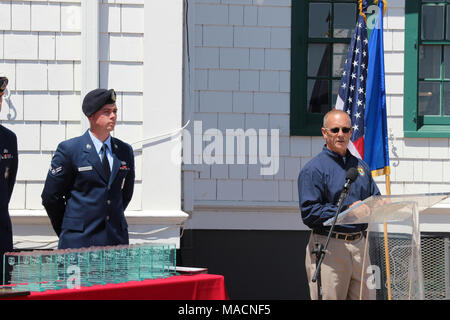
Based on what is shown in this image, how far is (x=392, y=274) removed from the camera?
4680 mm

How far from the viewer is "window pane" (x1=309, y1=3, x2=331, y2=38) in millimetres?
8695

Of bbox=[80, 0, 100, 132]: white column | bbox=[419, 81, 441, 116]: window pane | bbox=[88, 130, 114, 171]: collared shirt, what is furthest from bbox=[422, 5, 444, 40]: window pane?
bbox=[88, 130, 114, 171]: collared shirt

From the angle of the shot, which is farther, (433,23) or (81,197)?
(433,23)

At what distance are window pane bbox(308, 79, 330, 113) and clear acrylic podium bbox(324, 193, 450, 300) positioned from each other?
150 inches

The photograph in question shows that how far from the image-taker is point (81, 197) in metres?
5.04

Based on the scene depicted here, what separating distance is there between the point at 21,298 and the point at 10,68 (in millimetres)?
3299

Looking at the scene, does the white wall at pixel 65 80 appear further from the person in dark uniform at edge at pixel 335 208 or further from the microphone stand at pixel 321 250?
the microphone stand at pixel 321 250

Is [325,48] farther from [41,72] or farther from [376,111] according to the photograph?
[41,72]

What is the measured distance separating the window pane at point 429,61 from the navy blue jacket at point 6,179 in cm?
519

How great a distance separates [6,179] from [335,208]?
2193mm

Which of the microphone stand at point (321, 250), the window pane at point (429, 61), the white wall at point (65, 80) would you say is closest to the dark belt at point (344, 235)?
the microphone stand at point (321, 250)

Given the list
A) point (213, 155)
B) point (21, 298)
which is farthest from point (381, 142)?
point (21, 298)

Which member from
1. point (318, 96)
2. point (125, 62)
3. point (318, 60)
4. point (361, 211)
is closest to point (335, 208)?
point (361, 211)

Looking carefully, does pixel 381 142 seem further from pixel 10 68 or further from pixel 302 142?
pixel 10 68
